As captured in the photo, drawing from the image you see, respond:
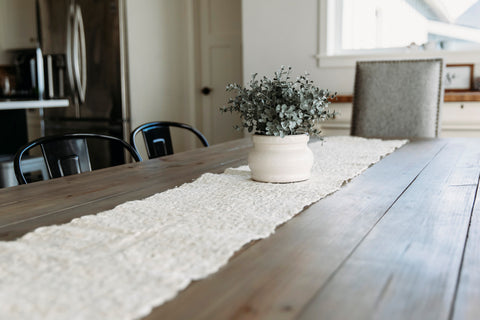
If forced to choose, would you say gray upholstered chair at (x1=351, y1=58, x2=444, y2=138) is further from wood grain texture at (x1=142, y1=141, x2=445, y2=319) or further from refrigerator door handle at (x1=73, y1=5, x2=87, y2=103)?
refrigerator door handle at (x1=73, y1=5, x2=87, y2=103)

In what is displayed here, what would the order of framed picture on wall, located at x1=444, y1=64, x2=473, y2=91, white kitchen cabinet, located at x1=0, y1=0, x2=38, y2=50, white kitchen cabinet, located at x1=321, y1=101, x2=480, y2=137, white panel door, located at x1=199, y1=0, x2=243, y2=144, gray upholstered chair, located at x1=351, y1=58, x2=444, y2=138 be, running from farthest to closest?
white panel door, located at x1=199, y1=0, x2=243, y2=144 < white kitchen cabinet, located at x1=0, y1=0, x2=38, y2=50 < framed picture on wall, located at x1=444, y1=64, x2=473, y2=91 < white kitchen cabinet, located at x1=321, y1=101, x2=480, y2=137 < gray upholstered chair, located at x1=351, y1=58, x2=444, y2=138

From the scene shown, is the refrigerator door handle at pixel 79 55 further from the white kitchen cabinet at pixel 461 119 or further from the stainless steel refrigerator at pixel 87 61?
the white kitchen cabinet at pixel 461 119

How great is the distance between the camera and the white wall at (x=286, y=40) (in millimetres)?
3668

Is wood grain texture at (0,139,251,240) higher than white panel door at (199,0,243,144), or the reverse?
white panel door at (199,0,243,144)

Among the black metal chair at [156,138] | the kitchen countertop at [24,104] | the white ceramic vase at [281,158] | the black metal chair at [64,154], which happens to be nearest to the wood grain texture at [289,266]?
the white ceramic vase at [281,158]

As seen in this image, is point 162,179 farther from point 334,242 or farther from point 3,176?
point 3,176

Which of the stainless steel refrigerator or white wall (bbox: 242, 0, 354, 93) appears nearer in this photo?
white wall (bbox: 242, 0, 354, 93)

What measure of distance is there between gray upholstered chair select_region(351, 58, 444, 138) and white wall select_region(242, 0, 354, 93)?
1.07 m

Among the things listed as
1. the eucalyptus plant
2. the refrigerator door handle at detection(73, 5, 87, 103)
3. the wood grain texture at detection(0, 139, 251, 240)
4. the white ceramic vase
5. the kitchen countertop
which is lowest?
the wood grain texture at detection(0, 139, 251, 240)

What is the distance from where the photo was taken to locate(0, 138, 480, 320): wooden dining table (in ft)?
1.94

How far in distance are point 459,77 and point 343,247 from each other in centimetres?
304

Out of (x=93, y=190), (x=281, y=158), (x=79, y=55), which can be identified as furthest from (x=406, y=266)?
(x=79, y=55)

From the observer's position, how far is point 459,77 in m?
3.46

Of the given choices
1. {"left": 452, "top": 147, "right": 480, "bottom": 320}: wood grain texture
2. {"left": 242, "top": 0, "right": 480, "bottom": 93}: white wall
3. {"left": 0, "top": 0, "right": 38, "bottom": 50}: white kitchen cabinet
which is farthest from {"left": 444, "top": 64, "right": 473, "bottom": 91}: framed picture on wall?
{"left": 0, "top": 0, "right": 38, "bottom": 50}: white kitchen cabinet
